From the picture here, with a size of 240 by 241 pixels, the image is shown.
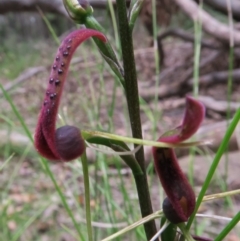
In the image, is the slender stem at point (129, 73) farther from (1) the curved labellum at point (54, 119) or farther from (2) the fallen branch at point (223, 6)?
(2) the fallen branch at point (223, 6)

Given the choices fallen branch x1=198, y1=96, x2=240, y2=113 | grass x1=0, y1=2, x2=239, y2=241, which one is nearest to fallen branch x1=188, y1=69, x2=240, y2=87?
fallen branch x1=198, y1=96, x2=240, y2=113

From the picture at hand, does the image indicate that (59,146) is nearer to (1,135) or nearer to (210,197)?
(210,197)

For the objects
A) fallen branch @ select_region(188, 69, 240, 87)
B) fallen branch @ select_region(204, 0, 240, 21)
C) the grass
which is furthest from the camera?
fallen branch @ select_region(188, 69, 240, 87)

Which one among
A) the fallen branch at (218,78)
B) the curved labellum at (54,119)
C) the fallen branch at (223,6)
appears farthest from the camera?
the fallen branch at (218,78)

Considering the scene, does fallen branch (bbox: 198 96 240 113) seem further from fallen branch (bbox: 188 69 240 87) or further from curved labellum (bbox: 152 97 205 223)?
curved labellum (bbox: 152 97 205 223)

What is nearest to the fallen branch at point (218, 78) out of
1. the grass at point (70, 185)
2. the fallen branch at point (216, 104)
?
the fallen branch at point (216, 104)

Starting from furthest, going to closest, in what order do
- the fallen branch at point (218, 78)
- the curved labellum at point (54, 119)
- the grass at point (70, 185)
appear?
the fallen branch at point (218, 78) < the grass at point (70, 185) < the curved labellum at point (54, 119)

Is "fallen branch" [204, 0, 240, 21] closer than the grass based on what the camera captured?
No

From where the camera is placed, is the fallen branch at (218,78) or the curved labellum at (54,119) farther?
the fallen branch at (218,78)
